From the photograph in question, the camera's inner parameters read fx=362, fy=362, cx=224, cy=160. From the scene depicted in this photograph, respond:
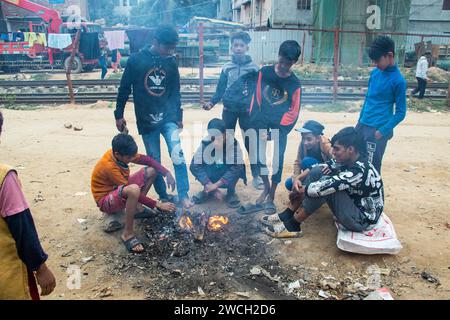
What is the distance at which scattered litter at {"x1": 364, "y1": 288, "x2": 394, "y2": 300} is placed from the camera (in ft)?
9.48

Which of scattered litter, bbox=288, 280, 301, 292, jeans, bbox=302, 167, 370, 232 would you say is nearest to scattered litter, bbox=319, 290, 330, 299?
scattered litter, bbox=288, 280, 301, 292

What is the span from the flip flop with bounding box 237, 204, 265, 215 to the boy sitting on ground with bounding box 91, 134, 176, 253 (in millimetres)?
835

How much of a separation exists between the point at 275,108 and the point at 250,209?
126 cm

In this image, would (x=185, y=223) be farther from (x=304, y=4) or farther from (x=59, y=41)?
(x=304, y=4)

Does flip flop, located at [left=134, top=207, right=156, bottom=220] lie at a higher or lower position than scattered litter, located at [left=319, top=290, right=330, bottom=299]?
higher

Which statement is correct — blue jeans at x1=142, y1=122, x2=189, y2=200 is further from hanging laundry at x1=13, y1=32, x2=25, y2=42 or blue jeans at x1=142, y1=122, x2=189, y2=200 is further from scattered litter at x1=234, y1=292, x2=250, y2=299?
hanging laundry at x1=13, y1=32, x2=25, y2=42

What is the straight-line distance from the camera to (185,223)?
13.1 feet

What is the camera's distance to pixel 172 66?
14.4 feet

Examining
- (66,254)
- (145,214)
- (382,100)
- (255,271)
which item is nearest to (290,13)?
(382,100)

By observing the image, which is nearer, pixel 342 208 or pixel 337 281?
pixel 337 281

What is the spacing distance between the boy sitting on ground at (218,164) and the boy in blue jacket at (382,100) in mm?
1571

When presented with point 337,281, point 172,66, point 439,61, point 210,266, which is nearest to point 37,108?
point 172,66
